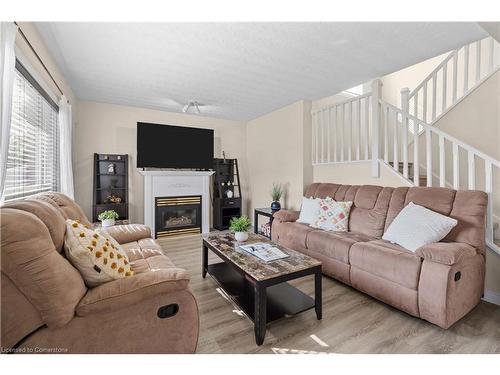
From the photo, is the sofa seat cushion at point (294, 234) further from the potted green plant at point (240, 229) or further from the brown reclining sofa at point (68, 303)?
the brown reclining sofa at point (68, 303)

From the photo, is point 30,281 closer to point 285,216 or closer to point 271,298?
point 271,298

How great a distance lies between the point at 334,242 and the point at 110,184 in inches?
148

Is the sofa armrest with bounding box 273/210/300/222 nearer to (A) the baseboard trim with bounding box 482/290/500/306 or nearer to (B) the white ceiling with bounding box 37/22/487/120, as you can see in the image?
(B) the white ceiling with bounding box 37/22/487/120

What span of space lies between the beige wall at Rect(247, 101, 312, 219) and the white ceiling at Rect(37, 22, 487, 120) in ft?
2.02

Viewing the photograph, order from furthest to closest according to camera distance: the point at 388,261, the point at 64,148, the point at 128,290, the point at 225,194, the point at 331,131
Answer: the point at 225,194, the point at 331,131, the point at 64,148, the point at 388,261, the point at 128,290

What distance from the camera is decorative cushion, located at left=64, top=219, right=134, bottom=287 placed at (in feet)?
4.10

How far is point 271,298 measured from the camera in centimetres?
199

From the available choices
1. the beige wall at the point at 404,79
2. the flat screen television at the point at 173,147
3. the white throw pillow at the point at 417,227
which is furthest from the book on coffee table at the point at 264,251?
the beige wall at the point at 404,79

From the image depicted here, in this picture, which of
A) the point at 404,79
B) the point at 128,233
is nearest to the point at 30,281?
the point at 128,233

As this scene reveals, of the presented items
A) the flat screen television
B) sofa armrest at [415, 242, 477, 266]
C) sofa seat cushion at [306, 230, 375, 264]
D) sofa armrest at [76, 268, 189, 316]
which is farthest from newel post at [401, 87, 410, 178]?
the flat screen television

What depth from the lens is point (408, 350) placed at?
1530mm

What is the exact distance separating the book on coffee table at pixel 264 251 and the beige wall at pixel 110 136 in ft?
9.72

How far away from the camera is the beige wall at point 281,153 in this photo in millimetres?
4008

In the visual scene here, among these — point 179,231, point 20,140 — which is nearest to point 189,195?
point 179,231
